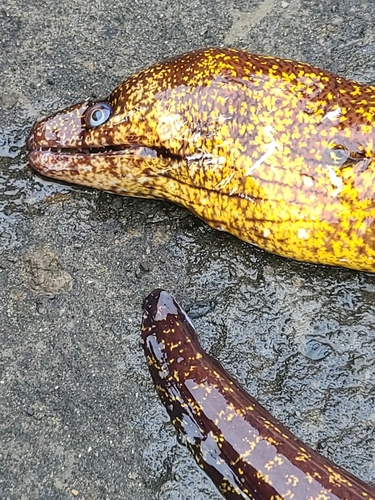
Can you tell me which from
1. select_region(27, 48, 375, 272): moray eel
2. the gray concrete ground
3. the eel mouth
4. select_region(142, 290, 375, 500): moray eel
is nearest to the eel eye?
select_region(27, 48, 375, 272): moray eel

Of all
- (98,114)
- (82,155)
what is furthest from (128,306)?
(98,114)

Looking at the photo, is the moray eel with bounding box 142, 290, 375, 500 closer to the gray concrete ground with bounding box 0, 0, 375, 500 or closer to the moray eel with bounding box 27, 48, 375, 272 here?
the gray concrete ground with bounding box 0, 0, 375, 500

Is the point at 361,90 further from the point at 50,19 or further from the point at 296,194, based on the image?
the point at 50,19

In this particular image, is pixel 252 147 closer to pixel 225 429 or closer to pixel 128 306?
pixel 128 306

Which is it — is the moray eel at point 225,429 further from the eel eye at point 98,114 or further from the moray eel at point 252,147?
the eel eye at point 98,114

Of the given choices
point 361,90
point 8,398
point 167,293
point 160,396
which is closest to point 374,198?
point 361,90
